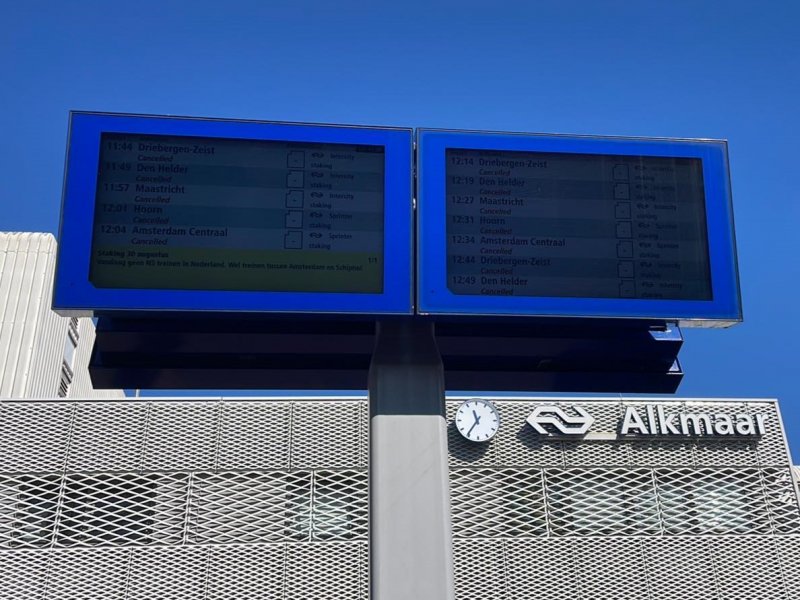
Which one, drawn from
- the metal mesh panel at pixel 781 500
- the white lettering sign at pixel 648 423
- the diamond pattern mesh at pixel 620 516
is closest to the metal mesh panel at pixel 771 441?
the diamond pattern mesh at pixel 620 516

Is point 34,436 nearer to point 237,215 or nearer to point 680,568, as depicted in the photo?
point 237,215

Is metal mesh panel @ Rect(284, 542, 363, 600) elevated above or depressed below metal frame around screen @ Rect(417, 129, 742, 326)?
below

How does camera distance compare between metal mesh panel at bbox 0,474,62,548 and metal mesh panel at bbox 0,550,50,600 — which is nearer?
metal mesh panel at bbox 0,550,50,600

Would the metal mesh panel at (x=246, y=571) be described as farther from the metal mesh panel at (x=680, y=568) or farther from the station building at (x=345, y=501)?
the metal mesh panel at (x=680, y=568)

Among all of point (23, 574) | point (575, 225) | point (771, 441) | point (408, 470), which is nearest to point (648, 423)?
point (771, 441)

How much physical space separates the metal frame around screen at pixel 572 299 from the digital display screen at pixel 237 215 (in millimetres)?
326

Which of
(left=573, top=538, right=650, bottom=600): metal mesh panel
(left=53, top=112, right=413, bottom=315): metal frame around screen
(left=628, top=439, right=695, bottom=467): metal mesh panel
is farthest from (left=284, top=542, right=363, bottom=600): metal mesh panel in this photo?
(left=53, top=112, right=413, bottom=315): metal frame around screen

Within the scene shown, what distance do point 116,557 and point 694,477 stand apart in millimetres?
11852

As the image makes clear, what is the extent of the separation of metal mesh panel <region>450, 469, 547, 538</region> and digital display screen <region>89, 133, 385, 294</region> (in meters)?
11.7

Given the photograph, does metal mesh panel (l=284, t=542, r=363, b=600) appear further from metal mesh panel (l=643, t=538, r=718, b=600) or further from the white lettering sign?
metal mesh panel (l=643, t=538, r=718, b=600)

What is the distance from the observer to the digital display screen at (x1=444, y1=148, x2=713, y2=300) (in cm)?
561

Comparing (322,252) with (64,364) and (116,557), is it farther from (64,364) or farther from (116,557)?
(64,364)

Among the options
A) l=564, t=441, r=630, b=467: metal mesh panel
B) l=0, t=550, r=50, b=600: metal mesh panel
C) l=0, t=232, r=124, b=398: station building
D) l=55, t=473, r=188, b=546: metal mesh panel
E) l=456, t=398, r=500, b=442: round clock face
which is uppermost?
l=0, t=232, r=124, b=398: station building

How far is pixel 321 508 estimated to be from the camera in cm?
1633
